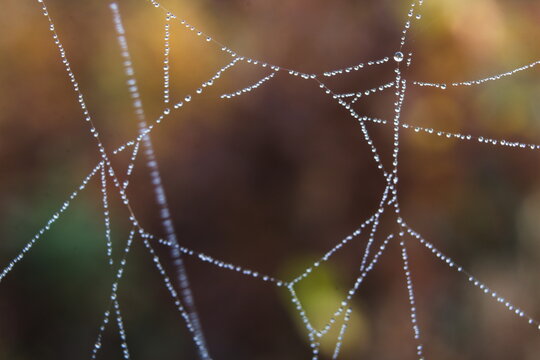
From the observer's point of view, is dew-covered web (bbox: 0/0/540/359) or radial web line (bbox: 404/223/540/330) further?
radial web line (bbox: 404/223/540/330)

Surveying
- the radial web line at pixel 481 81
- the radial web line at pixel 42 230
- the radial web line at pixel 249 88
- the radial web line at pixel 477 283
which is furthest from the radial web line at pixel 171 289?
the radial web line at pixel 481 81

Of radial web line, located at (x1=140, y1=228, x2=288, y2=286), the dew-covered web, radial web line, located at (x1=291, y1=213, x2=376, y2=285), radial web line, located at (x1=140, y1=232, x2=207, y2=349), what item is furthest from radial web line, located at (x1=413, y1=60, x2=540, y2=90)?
radial web line, located at (x1=140, y1=232, x2=207, y2=349)

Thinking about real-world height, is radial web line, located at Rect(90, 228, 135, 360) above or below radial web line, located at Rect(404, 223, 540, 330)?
below

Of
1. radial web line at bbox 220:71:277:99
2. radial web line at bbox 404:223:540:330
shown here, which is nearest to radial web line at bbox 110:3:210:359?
radial web line at bbox 220:71:277:99

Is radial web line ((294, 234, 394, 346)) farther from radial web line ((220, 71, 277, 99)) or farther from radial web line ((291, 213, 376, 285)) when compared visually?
radial web line ((220, 71, 277, 99))

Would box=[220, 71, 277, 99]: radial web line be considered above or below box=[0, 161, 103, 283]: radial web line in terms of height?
above

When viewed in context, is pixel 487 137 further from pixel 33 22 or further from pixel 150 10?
pixel 33 22

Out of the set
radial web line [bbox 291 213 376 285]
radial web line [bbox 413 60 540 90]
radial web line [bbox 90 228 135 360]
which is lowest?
radial web line [bbox 90 228 135 360]

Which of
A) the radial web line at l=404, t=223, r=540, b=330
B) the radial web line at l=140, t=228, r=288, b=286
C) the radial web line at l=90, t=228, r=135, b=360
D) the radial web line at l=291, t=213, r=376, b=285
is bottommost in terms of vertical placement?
the radial web line at l=90, t=228, r=135, b=360

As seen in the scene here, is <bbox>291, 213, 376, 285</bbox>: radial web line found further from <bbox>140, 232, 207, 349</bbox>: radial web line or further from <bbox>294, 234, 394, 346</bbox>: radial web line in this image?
<bbox>140, 232, 207, 349</bbox>: radial web line
